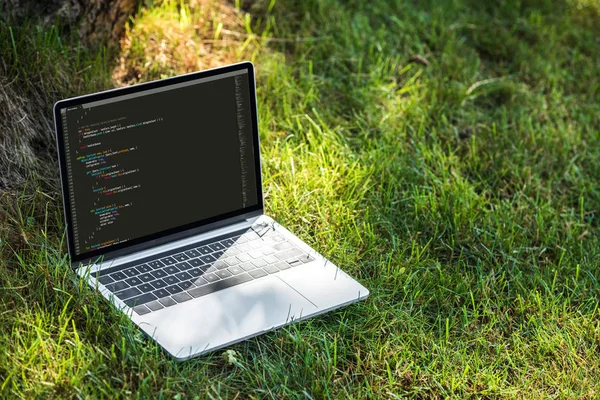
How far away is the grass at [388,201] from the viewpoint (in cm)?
310

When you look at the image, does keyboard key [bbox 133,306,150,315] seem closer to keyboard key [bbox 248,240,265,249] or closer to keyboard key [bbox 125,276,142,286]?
keyboard key [bbox 125,276,142,286]

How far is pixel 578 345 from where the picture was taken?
11.4 ft

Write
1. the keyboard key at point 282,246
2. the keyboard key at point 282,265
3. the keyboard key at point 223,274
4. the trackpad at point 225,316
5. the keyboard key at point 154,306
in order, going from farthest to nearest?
the keyboard key at point 282,246, the keyboard key at point 282,265, the keyboard key at point 223,274, the keyboard key at point 154,306, the trackpad at point 225,316

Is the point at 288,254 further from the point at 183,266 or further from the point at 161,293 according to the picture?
the point at 161,293

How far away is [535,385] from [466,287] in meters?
0.53

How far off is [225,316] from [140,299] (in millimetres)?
314

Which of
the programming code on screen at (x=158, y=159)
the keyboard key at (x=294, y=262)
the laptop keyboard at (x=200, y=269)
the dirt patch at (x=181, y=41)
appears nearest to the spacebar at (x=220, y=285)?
the laptop keyboard at (x=200, y=269)

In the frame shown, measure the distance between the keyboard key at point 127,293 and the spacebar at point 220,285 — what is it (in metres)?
0.19

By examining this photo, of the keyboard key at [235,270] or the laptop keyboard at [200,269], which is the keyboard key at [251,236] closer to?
the laptop keyboard at [200,269]

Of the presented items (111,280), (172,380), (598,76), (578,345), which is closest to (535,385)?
(578,345)

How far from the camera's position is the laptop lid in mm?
3154

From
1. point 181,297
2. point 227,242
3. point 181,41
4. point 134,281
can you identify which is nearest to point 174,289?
point 181,297

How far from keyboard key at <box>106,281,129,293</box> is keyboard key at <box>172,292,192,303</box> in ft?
0.61

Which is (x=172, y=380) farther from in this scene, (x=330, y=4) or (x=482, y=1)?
(x=482, y=1)
